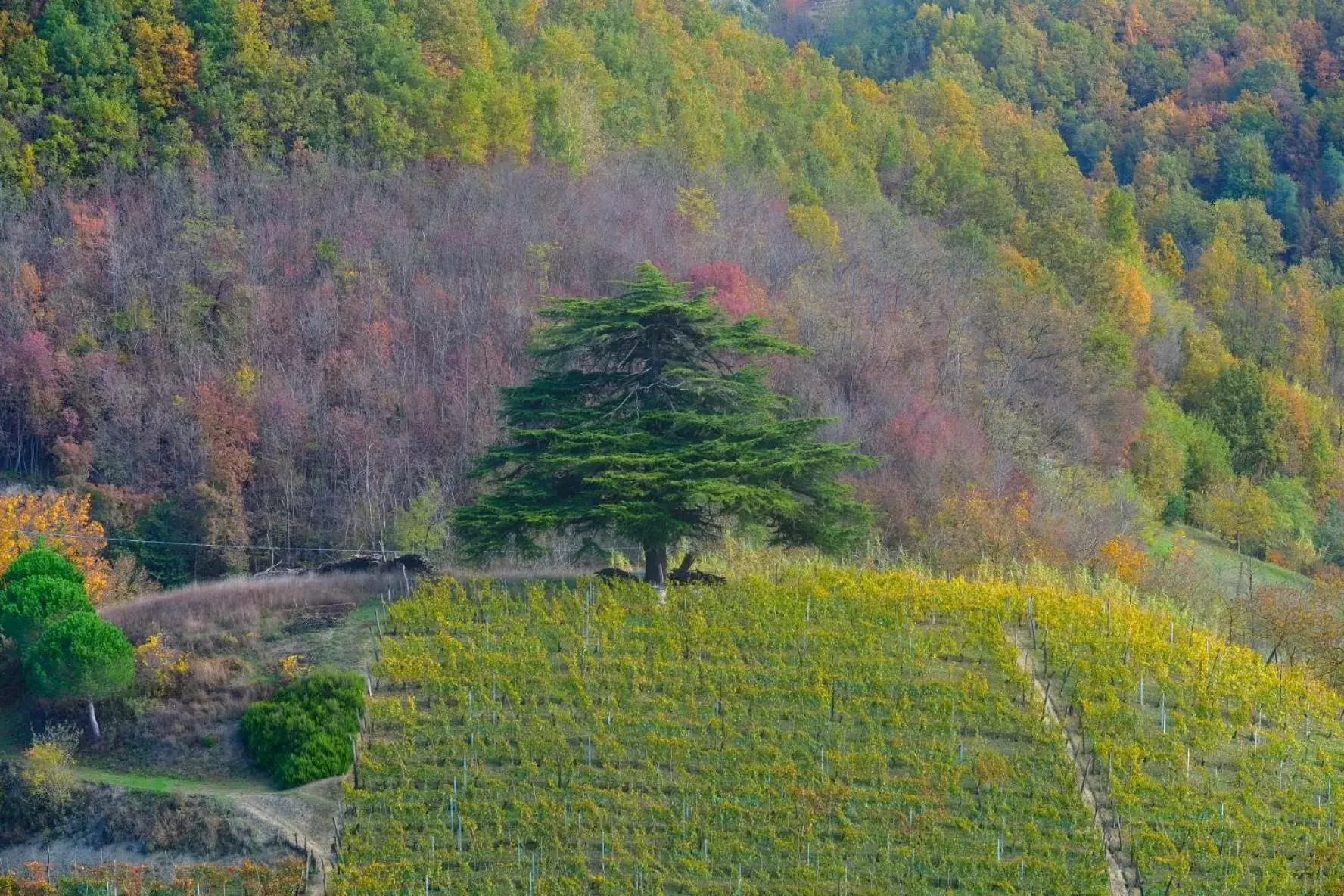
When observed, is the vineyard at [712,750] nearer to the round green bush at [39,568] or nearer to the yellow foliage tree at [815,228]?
the round green bush at [39,568]

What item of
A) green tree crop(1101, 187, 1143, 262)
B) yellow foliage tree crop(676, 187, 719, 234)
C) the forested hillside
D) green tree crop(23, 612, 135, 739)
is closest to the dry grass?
green tree crop(23, 612, 135, 739)

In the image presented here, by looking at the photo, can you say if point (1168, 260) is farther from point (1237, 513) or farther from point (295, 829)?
point (295, 829)

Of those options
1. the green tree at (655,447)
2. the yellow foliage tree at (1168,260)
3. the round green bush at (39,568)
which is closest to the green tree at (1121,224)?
the yellow foliage tree at (1168,260)

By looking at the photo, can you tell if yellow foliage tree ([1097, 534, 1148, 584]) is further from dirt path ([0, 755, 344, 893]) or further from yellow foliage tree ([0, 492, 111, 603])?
yellow foliage tree ([0, 492, 111, 603])

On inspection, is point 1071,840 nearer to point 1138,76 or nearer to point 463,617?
point 463,617

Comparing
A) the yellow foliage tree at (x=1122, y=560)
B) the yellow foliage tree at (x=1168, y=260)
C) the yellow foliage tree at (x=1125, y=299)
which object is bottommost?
the yellow foliage tree at (x=1122, y=560)

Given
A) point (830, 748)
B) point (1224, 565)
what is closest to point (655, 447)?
point (830, 748)
